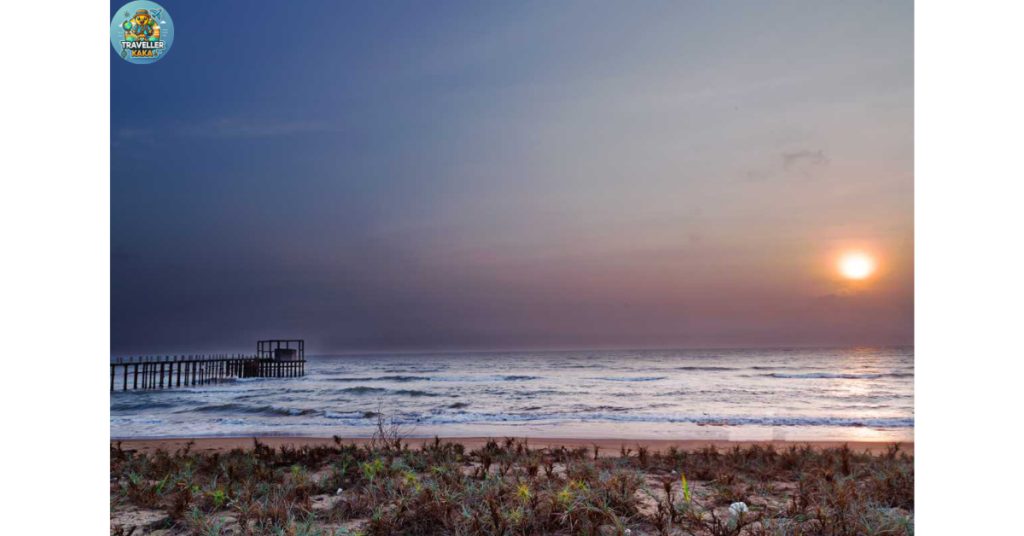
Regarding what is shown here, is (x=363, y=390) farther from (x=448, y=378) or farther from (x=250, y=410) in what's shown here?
(x=250, y=410)

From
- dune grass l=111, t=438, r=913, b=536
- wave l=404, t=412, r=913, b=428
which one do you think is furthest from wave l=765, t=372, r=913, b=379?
dune grass l=111, t=438, r=913, b=536

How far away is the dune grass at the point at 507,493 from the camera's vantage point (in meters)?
2.14

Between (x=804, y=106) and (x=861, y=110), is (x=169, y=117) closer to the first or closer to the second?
(x=804, y=106)

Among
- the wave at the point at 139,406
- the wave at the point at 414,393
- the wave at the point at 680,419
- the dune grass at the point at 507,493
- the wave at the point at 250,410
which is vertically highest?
the dune grass at the point at 507,493

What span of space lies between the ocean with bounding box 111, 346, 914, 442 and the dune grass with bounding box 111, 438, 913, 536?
341 cm

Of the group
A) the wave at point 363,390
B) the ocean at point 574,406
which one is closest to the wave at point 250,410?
the ocean at point 574,406

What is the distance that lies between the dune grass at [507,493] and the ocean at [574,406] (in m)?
3.41

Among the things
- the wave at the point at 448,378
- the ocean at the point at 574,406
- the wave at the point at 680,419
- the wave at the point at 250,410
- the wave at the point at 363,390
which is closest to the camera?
the ocean at the point at 574,406

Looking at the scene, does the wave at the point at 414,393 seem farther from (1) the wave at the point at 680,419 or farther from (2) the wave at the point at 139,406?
(2) the wave at the point at 139,406

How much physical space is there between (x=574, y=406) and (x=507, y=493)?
8378mm

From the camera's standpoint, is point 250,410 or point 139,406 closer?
point 250,410

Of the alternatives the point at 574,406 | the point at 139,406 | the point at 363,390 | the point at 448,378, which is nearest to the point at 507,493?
the point at 574,406

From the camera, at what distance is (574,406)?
10469 millimetres
